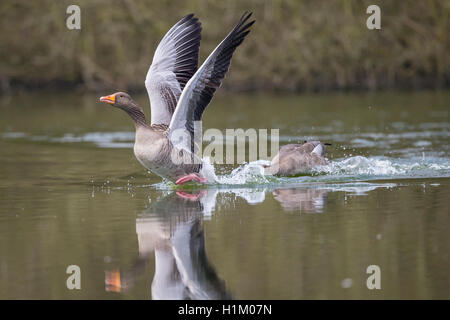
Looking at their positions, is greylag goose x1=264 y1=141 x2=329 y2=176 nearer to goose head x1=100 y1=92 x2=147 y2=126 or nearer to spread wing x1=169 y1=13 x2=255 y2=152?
spread wing x1=169 y1=13 x2=255 y2=152

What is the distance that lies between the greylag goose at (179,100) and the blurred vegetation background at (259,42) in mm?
15213

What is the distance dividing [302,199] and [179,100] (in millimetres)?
1673

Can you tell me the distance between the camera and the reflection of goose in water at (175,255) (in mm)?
5160

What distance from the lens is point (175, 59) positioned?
10438mm

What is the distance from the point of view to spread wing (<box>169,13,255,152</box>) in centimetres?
845

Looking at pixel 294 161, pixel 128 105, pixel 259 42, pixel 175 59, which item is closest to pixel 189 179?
pixel 128 105

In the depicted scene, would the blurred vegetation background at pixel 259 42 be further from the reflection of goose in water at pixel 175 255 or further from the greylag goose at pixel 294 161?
the reflection of goose in water at pixel 175 255

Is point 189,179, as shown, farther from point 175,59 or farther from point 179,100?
point 175,59

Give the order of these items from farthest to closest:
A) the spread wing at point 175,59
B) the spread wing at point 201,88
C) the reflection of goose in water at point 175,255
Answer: the spread wing at point 175,59, the spread wing at point 201,88, the reflection of goose in water at point 175,255

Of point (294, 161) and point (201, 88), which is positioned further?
point (294, 161)

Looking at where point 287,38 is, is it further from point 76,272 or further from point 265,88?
point 76,272

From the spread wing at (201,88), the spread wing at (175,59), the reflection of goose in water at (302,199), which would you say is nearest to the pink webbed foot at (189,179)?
the spread wing at (201,88)

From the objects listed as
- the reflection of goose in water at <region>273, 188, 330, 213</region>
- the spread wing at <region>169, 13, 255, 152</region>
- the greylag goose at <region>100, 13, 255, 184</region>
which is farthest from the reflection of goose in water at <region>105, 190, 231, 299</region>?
the spread wing at <region>169, 13, 255, 152</region>

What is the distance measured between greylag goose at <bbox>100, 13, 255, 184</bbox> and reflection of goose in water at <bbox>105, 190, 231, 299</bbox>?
94 centimetres
